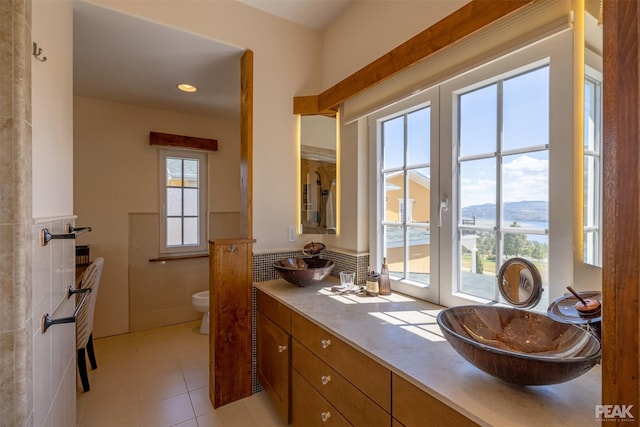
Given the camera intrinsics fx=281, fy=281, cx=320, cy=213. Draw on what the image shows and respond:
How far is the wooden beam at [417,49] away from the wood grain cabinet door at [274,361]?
62.7 inches

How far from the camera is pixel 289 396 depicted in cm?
158

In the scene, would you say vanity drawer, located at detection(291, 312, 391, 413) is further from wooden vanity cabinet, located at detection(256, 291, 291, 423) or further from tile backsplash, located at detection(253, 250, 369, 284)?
tile backsplash, located at detection(253, 250, 369, 284)

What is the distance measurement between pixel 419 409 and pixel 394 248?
1.12 metres

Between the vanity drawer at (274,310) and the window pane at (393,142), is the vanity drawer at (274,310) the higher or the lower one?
the lower one

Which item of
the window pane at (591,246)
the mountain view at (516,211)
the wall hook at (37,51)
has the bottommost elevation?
the window pane at (591,246)

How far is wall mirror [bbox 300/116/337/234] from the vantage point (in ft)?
7.34

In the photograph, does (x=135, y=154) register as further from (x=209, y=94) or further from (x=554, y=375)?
(x=554, y=375)

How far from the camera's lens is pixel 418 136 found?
1.73 meters

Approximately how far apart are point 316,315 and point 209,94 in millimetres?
2462

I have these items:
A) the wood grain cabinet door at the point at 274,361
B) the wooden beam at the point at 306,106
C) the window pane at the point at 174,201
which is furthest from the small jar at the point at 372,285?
the window pane at the point at 174,201

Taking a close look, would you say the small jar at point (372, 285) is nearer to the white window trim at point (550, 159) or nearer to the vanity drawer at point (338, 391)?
the white window trim at point (550, 159)

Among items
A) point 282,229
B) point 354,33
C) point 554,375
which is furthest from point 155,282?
point 554,375

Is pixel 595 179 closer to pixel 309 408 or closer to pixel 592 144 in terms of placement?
pixel 592 144

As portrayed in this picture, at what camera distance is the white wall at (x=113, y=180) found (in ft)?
9.49
